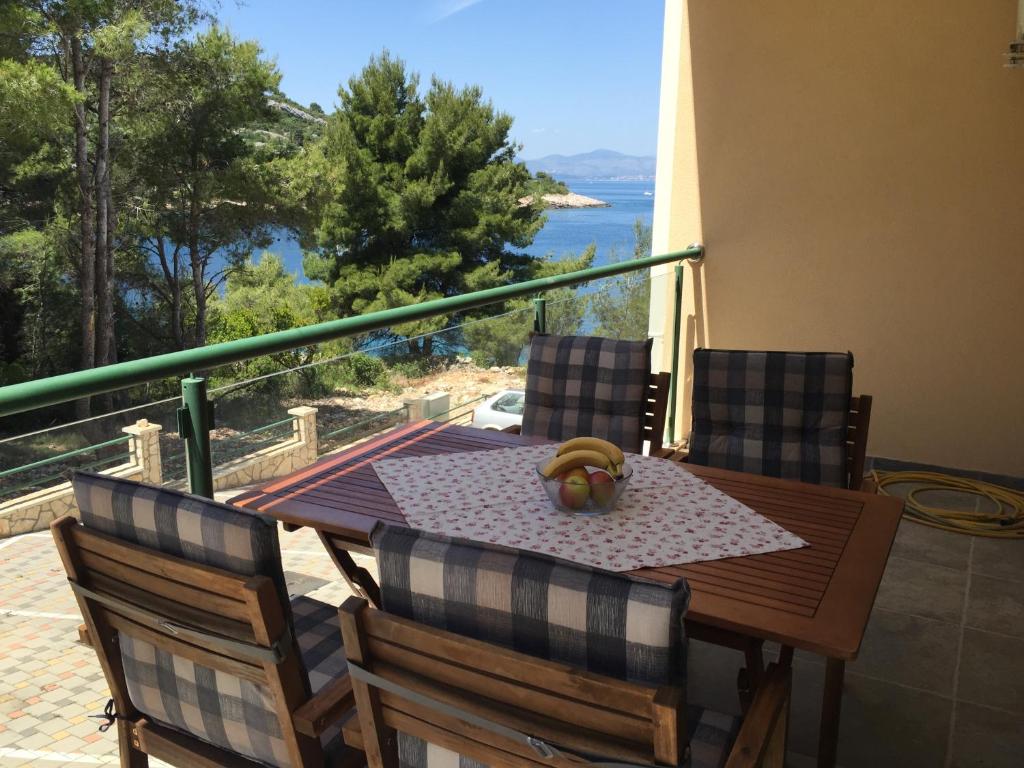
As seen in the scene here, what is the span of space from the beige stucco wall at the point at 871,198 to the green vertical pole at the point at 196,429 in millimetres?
3162

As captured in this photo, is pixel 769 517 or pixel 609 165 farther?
pixel 609 165

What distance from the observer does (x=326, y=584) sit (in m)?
3.04

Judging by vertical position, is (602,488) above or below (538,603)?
below

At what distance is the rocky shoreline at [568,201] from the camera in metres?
25.3

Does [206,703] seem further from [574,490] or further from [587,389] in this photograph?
[587,389]

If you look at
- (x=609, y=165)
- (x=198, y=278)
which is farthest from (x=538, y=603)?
(x=609, y=165)

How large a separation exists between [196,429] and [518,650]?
133cm

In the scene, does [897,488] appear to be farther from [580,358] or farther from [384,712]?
[384,712]

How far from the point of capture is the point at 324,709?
1.30 m

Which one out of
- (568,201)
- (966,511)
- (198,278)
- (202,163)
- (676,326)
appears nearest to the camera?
(966,511)


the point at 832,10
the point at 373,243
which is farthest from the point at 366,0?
the point at 832,10

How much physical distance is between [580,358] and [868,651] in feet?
4.39

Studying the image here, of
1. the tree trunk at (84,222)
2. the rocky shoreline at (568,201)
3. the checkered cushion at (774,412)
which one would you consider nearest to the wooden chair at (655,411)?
the checkered cushion at (774,412)

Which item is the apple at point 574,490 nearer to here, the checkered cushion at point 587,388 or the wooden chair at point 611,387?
the wooden chair at point 611,387
